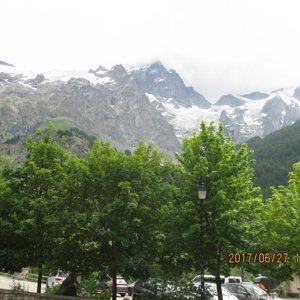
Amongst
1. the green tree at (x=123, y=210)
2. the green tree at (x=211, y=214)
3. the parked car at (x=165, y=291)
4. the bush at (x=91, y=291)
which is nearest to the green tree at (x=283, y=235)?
the green tree at (x=211, y=214)

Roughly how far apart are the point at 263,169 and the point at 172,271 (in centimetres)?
14537

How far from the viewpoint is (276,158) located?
572 feet

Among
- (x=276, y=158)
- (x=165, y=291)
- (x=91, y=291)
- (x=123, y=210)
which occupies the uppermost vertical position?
(x=276, y=158)

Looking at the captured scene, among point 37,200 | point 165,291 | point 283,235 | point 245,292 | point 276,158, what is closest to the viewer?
point 165,291

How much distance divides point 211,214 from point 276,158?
523ft

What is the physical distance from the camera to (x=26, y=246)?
80.6 ft

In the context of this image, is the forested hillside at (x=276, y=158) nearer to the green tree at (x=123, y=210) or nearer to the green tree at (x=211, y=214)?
the green tree at (x=211, y=214)

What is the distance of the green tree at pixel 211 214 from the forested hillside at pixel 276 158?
127 metres

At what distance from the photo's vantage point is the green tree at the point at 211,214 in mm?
21734

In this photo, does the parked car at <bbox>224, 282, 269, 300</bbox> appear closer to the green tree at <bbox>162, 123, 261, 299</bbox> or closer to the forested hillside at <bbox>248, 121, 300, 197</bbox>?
the green tree at <bbox>162, 123, 261, 299</bbox>

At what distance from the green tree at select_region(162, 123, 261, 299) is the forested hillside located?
418ft

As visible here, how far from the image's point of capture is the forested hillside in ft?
502

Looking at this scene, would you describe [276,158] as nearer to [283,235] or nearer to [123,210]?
[283,235]

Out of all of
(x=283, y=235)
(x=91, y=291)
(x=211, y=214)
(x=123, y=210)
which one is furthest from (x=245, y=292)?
(x=123, y=210)
